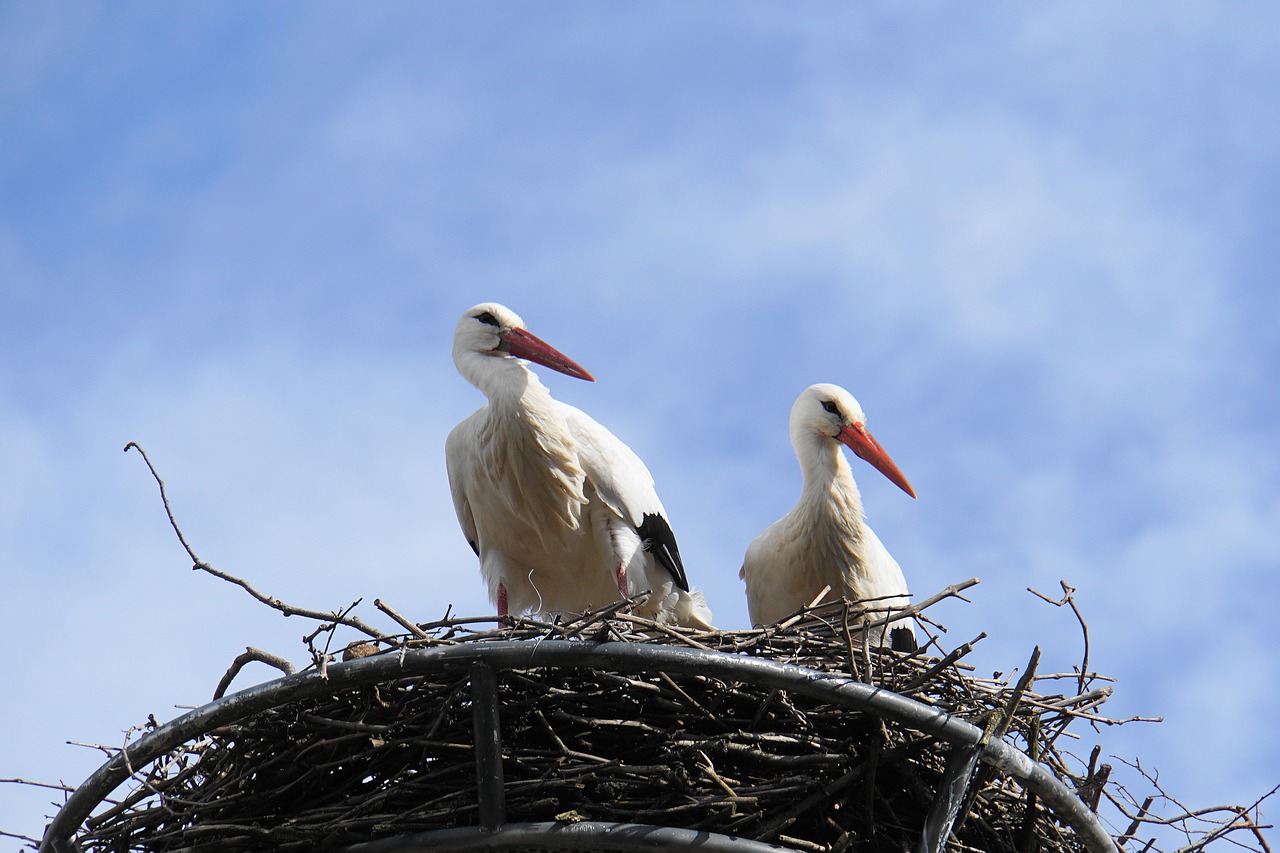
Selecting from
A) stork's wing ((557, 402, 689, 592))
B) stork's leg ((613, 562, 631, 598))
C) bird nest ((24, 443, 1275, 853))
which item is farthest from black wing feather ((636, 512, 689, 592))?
bird nest ((24, 443, 1275, 853))

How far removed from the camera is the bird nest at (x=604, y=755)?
311cm

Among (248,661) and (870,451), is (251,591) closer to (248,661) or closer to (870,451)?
(248,661)

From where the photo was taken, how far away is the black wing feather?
17.3 feet

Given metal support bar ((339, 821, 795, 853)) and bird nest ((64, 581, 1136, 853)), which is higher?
bird nest ((64, 581, 1136, 853))

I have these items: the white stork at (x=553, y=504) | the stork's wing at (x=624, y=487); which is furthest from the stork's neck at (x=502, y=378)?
the stork's wing at (x=624, y=487)

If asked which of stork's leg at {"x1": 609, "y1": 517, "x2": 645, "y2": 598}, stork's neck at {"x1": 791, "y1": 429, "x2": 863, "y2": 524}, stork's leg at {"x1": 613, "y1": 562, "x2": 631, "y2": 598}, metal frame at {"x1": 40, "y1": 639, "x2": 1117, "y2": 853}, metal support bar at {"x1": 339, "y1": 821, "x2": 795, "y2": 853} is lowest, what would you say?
metal support bar at {"x1": 339, "y1": 821, "x2": 795, "y2": 853}

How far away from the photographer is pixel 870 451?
5738 mm

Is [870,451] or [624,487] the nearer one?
[624,487]

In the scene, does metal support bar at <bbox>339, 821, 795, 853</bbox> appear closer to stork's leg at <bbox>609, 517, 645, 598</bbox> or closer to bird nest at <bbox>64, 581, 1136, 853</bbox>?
bird nest at <bbox>64, 581, 1136, 853</bbox>

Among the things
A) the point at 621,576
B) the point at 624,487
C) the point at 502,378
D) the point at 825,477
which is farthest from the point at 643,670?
the point at 825,477

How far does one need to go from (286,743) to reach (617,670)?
81 centimetres

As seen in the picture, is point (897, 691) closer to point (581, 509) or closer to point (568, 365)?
point (581, 509)

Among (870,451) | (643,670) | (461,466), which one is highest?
(870,451)

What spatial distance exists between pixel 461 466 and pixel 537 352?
49cm
